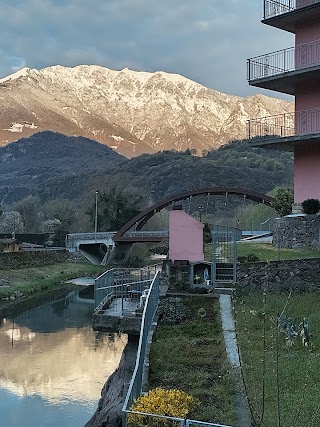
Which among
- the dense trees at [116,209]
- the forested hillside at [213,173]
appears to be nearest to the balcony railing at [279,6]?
the dense trees at [116,209]

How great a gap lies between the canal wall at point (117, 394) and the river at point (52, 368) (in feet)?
9.75

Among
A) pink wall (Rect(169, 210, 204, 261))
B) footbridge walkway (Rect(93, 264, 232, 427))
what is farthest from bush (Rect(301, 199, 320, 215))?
footbridge walkway (Rect(93, 264, 232, 427))

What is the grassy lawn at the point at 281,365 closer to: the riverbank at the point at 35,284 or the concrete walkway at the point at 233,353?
the concrete walkway at the point at 233,353

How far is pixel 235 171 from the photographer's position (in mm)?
107938

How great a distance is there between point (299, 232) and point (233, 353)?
530 inches

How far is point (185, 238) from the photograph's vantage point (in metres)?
21.6

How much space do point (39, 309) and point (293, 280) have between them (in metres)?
24.4

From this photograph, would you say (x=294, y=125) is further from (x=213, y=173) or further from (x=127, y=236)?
(x=213, y=173)

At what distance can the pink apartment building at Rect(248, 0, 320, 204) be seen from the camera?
26375mm

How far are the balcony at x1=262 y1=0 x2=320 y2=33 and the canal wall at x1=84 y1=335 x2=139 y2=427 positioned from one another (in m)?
16.8

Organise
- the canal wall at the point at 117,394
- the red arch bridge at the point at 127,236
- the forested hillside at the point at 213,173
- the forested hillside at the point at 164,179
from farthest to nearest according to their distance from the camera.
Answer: the forested hillside at the point at 213,173
the forested hillside at the point at 164,179
the red arch bridge at the point at 127,236
the canal wall at the point at 117,394

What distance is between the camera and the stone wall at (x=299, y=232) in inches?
964

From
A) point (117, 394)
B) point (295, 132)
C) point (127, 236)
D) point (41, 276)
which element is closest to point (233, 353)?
point (117, 394)

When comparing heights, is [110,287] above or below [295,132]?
below
